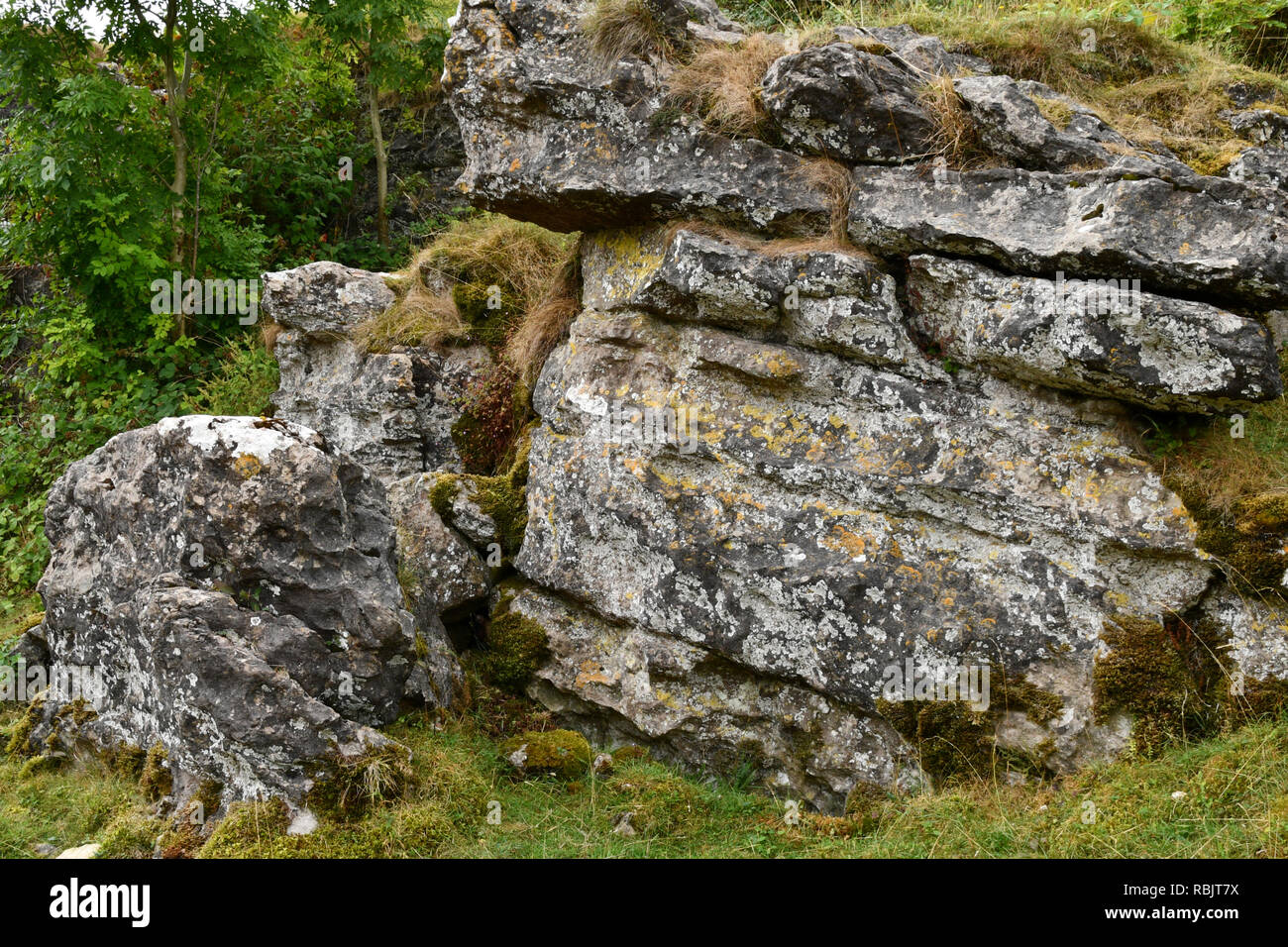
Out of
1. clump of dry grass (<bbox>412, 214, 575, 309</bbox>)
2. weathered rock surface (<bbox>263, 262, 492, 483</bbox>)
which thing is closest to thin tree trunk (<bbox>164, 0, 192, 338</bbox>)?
Result: weathered rock surface (<bbox>263, 262, 492, 483</bbox>)

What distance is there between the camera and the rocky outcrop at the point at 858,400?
20.2 ft

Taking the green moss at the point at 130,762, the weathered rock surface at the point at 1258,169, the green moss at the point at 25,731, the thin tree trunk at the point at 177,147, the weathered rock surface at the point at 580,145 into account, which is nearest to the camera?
the green moss at the point at 130,762

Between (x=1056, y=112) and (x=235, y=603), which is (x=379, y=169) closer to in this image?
(x=235, y=603)

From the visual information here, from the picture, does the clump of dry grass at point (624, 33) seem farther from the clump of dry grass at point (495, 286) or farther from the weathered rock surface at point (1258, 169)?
the weathered rock surface at point (1258, 169)

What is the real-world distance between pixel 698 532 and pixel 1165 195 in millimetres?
4035

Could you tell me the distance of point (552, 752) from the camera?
671 centimetres

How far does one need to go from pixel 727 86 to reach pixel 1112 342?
3.66 m

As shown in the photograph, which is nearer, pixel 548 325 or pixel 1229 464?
pixel 1229 464

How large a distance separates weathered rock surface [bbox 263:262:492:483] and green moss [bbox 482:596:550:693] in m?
1.90

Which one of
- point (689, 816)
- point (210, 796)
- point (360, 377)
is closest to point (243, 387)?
point (360, 377)

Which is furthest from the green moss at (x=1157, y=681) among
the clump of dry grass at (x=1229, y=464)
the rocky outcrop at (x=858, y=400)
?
the clump of dry grass at (x=1229, y=464)

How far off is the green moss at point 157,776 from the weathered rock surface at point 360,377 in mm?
3318

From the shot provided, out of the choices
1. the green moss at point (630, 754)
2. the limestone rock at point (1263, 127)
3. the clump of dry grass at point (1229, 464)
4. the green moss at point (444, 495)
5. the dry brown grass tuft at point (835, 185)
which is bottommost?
the green moss at point (630, 754)
